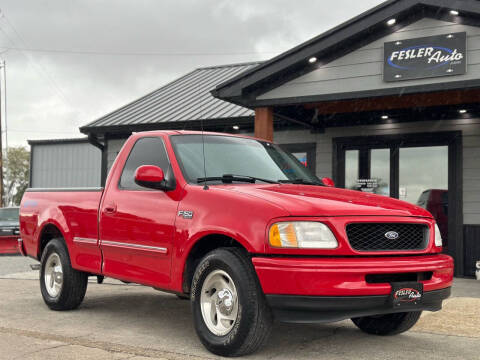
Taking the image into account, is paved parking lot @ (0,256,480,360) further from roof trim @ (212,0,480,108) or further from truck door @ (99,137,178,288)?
roof trim @ (212,0,480,108)

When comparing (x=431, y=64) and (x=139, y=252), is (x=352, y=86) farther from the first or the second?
(x=139, y=252)

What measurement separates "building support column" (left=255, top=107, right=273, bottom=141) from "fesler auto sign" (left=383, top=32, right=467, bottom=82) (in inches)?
82.8

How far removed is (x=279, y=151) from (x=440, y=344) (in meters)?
2.51

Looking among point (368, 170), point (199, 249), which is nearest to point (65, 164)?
point (368, 170)

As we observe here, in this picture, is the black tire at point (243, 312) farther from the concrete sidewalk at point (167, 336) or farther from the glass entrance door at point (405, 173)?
Answer: the glass entrance door at point (405, 173)

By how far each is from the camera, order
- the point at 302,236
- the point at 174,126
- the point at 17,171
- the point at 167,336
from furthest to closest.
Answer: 1. the point at 17,171
2. the point at 174,126
3. the point at 167,336
4. the point at 302,236

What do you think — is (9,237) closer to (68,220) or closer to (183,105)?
(183,105)

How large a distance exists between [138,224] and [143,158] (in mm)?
807

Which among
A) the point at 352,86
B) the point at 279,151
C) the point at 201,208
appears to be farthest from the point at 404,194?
the point at 201,208

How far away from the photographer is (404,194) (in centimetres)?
1266

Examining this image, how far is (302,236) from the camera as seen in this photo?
4531 millimetres

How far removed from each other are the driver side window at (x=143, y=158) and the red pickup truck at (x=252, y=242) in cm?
2

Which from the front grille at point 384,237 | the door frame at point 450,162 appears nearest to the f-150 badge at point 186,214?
the front grille at point 384,237

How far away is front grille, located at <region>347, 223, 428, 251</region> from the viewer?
4656mm
